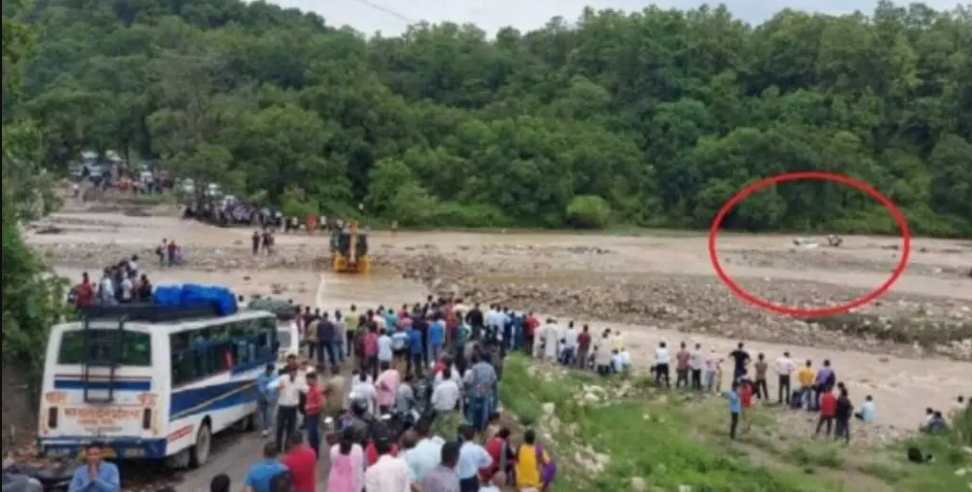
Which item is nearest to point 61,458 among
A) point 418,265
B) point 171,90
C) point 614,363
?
point 614,363

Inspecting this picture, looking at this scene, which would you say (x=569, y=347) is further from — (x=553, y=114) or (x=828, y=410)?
(x=553, y=114)

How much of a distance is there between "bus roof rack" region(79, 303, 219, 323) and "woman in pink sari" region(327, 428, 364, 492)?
359cm

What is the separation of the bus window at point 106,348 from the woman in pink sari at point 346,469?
128 inches

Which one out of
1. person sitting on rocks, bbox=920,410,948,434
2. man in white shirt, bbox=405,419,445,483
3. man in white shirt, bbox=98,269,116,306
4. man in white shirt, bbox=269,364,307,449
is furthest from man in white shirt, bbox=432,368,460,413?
person sitting on rocks, bbox=920,410,948,434

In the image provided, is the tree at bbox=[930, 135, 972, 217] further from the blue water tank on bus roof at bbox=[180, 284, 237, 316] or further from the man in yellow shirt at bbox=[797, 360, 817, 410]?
the blue water tank on bus roof at bbox=[180, 284, 237, 316]

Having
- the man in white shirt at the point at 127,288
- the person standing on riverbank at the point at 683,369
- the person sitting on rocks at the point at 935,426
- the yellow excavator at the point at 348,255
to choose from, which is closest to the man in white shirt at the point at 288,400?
the man in white shirt at the point at 127,288

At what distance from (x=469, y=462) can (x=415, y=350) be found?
7.69 metres

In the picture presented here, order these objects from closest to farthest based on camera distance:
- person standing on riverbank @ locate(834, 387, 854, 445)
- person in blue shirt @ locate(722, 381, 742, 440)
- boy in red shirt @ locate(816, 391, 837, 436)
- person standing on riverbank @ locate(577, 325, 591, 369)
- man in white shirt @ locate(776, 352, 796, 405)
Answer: person in blue shirt @ locate(722, 381, 742, 440)
person standing on riverbank @ locate(834, 387, 854, 445)
boy in red shirt @ locate(816, 391, 837, 436)
man in white shirt @ locate(776, 352, 796, 405)
person standing on riverbank @ locate(577, 325, 591, 369)

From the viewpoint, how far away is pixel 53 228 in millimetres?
46000

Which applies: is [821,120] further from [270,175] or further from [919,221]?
[270,175]

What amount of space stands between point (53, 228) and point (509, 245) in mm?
19405

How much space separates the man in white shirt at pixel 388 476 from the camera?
Result: 8648mm

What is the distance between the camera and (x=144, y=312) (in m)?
12.3

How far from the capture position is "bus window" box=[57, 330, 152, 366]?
38.1 ft
